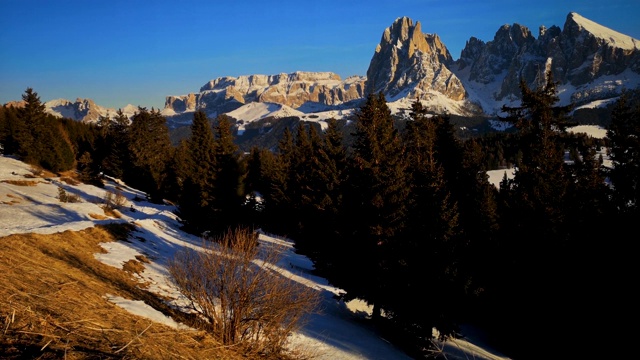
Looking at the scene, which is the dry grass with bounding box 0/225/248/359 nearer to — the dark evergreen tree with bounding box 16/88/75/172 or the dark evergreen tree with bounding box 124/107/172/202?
the dark evergreen tree with bounding box 16/88/75/172

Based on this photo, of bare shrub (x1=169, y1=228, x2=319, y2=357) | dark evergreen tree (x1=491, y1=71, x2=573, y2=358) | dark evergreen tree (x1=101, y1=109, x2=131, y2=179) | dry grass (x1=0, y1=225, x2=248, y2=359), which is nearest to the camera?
dry grass (x1=0, y1=225, x2=248, y2=359)

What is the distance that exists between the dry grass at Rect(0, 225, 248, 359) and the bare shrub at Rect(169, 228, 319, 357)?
61cm

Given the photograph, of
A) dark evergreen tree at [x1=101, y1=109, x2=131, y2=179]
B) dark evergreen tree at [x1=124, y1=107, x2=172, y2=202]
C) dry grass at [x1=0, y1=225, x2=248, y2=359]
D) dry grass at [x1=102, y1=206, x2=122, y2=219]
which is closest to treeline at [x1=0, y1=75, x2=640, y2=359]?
dry grass at [x1=0, y1=225, x2=248, y2=359]

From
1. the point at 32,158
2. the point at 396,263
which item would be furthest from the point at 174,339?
the point at 32,158

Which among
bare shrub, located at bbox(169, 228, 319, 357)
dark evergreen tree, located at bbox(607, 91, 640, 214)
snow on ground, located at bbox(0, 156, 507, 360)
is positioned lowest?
snow on ground, located at bbox(0, 156, 507, 360)

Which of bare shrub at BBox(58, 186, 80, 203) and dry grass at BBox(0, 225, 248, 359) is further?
bare shrub at BBox(58, 186, 80, 203)

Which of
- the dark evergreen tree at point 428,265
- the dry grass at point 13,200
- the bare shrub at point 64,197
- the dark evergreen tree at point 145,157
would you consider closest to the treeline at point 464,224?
the dark evergreen tree at point 428,265

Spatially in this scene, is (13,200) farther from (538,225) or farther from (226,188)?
(538,225)

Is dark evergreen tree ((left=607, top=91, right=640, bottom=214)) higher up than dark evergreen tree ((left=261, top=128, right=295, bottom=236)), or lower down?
higher up

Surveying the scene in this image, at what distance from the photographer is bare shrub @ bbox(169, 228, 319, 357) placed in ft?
27.0

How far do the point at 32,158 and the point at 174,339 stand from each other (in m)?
44.8

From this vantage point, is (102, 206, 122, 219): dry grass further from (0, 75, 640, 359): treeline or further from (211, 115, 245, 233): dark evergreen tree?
(211, 115, 245, 233): dark evergreen tree

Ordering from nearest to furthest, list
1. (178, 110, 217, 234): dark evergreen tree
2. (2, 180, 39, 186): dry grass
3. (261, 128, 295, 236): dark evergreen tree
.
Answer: (2, 180, 39, 186): dry grass, (178, 110, 217, 234): dark evergreen tree, (261, 128, 295, 236): dark evergreen tree

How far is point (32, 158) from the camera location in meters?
40.5
